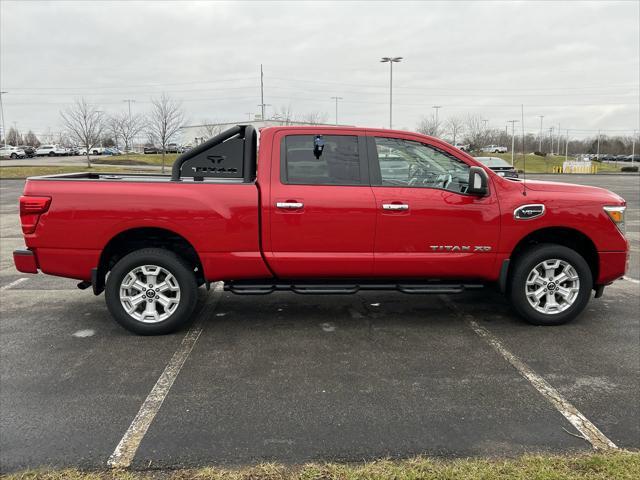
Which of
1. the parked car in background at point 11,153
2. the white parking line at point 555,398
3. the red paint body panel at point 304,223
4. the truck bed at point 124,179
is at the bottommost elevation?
the white parking line at point 555,398

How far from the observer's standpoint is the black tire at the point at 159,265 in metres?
4.65

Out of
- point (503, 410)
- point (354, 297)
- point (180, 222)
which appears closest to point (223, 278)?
point (180, 222)

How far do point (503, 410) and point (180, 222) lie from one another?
3031 millimetres

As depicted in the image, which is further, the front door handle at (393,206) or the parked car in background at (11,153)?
the parked car in background at (11,153)

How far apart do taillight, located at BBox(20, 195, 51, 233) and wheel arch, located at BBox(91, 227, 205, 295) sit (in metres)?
0.63

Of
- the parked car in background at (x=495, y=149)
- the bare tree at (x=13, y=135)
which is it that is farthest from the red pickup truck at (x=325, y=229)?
the bare tree at (x=13, y=135)

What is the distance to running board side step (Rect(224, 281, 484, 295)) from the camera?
4844 millimetres

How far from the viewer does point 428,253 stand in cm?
478

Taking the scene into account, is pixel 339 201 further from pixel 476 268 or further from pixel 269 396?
pixel 269 396

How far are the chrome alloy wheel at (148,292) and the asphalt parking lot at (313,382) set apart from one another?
0.24 meters

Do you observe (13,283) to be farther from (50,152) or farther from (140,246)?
(50,152)

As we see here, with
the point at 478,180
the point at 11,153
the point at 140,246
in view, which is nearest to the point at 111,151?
the point at 11,153

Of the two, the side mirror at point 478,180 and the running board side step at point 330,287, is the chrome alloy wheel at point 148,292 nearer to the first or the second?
the running board side step at point 330,287

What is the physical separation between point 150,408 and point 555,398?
2.77 meters
